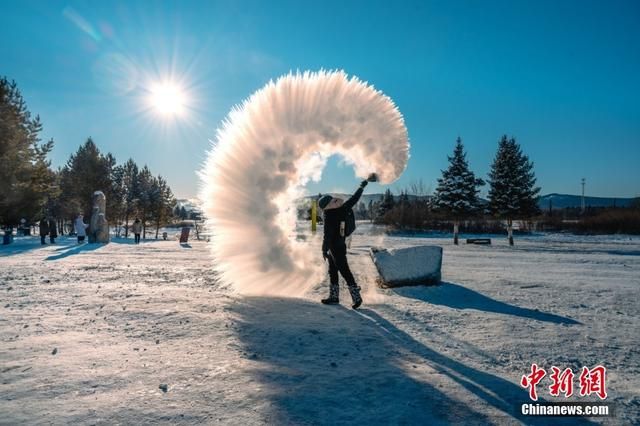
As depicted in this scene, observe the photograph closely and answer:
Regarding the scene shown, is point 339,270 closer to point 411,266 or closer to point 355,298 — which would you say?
point 355,298

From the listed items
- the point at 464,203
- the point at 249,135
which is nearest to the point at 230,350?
the point at 249,135

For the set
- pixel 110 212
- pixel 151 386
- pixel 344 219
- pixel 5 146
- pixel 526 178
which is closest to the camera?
pixel 151 386

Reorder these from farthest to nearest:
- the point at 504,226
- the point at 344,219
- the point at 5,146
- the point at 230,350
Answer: the point at 504,226
the point at 5,146
the point at 344,219
the point at 230,350

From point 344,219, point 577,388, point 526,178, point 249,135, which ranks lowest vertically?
point 577,388

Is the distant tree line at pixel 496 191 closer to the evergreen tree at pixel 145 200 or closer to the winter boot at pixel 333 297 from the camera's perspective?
the winter boot at pixel 333 297

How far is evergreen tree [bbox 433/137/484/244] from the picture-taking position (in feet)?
122

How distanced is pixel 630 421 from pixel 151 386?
12.7 ft

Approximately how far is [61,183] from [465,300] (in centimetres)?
6641

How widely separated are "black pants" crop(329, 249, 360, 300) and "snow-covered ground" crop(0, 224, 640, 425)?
1.20 feet

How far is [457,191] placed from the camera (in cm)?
3744

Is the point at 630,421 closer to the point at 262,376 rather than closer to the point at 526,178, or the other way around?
the point at 262,376

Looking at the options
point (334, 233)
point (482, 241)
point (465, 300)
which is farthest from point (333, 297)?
point (482, 241)

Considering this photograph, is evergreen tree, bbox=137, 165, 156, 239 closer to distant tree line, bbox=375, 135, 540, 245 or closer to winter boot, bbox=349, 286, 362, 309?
distant tree line, bbox=375, 135, 540, 245

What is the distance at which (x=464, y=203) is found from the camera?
3725 centimetres
